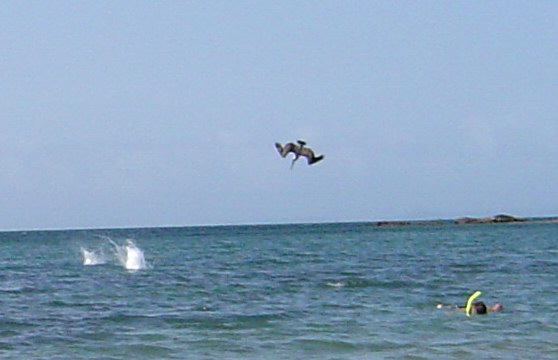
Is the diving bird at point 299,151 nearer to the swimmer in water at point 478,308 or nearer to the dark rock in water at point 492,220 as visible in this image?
the swimmer in water at point 478,308

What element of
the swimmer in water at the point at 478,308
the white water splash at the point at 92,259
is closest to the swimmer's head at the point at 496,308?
the swimmer in water at the point at 478,308

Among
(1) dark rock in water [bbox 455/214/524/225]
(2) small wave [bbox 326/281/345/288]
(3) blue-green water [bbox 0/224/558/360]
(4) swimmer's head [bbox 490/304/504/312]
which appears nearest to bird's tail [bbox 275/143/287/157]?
(3) blue-green water [bbox 0/224/558/360]

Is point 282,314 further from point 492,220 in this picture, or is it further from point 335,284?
point 492,220

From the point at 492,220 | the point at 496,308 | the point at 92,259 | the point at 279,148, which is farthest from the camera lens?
the point at 492,220

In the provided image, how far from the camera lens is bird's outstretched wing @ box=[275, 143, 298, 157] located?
15094 mm

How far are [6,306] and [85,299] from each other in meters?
2.58

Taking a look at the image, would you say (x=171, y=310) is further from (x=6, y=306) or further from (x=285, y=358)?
(x=285, y=358)

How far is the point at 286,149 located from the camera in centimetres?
1535

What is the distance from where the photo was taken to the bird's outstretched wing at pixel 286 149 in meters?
15.1

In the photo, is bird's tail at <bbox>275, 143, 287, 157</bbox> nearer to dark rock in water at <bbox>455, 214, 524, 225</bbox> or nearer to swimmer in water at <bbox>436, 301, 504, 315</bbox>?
swimmer in water at <bbox>436, 301, 504, 315</bbox>

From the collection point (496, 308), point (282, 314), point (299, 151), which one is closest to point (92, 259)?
point (282, 314)

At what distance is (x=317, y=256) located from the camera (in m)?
59.4

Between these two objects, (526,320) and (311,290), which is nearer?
(526,320)

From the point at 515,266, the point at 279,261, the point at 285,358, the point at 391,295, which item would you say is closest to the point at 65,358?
the point at 285,358
